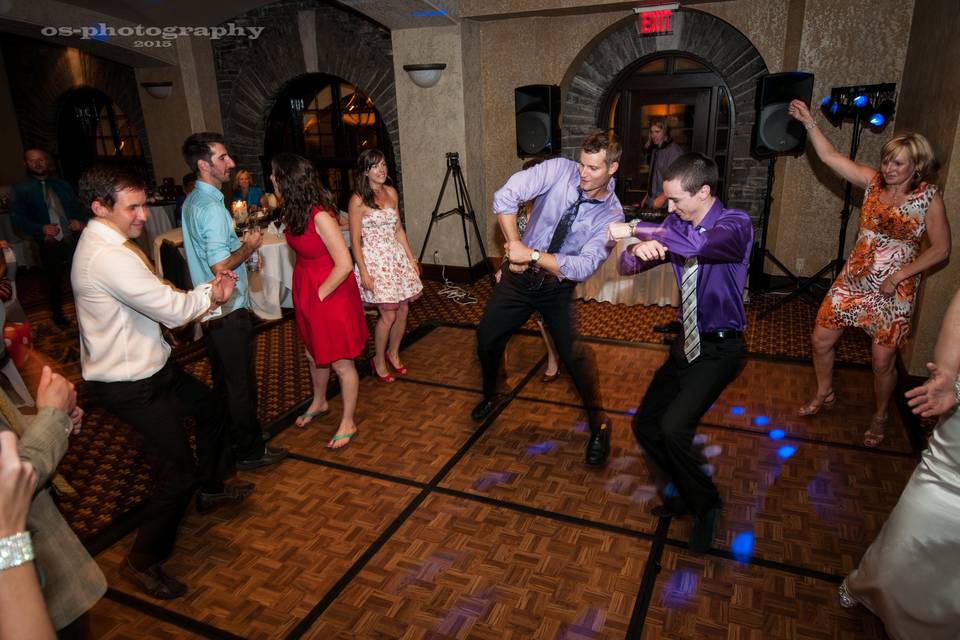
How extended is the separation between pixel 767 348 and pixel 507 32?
4031 mm

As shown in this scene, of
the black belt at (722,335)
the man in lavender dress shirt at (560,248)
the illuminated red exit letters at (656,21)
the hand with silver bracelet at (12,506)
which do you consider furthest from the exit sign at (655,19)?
the hand with silver bracelet at (12,506)

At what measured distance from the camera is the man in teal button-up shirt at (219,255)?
260cm

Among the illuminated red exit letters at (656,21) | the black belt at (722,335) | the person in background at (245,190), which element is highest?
the illuminated red exit letters at (656,21)

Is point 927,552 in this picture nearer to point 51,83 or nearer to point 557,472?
point 557,472

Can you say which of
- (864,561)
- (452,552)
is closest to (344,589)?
(452,552)

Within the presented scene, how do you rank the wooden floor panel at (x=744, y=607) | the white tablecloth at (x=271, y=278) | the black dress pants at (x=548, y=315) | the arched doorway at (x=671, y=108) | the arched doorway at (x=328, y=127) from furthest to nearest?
the arched doorway at (x=328, y=127) → the arched doorway at (x=671, y=108) → the white tablecloth at (x=271, y=278) → the black dress pants at (x=548, y=315) → the wooden floor panel at (x=744, y=607)

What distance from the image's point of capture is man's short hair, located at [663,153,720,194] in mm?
2094

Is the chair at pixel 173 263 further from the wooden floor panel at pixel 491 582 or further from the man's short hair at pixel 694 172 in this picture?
the man's short hair at pixel 694 172

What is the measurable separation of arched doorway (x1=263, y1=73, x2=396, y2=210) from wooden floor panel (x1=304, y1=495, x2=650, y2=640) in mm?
5460

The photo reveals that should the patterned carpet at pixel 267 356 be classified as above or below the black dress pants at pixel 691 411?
below

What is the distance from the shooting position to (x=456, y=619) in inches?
81.8

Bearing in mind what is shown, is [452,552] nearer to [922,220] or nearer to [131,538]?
[131,538]

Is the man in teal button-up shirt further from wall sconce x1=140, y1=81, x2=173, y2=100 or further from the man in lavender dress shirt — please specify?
wall sconce x1=140, y1=81, x2=173, y2=100

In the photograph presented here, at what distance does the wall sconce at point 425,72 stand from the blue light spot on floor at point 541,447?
413cm
